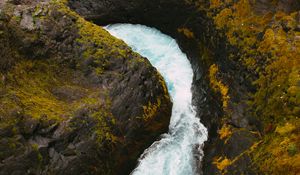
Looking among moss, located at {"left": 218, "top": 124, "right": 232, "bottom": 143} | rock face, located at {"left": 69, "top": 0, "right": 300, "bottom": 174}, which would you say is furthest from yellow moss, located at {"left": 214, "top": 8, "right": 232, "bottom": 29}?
moss, located at {"left": 218, "top": 124, "right": 232, "bottom": 143}

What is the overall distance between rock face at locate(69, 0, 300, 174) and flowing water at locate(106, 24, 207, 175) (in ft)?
1.58

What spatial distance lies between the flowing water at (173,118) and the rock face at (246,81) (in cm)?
48

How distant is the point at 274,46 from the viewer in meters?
14.2

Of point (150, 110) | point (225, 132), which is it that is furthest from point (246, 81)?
point (150, 110)

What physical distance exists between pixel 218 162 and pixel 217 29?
640 centimetres

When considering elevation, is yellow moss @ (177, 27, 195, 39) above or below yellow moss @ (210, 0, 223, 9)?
below

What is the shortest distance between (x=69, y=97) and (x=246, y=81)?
7.03m

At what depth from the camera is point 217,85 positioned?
16.0 metres

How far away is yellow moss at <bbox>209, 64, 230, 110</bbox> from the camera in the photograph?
49.8 feet

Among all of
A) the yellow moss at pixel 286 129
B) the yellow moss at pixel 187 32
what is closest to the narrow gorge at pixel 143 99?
the yellow moss at pixel 286 129

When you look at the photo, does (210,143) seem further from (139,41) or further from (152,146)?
(139,41)

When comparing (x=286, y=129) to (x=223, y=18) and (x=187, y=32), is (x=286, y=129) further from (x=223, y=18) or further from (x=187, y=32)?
(x=187, y=32)

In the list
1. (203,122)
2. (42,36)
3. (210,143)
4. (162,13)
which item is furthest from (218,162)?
(162,13)

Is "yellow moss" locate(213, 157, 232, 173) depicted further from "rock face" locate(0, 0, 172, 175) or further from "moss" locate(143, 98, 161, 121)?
"moss" locate(143, 98, 161, 121)
